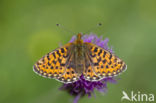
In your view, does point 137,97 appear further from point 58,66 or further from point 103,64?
point 58,66

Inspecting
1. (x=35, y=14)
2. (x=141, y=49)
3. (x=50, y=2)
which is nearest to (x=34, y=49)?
(x=35, y=14)

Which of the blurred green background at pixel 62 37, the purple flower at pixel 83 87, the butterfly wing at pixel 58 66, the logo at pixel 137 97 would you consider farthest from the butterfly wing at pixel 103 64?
the logo at pixel 137 97

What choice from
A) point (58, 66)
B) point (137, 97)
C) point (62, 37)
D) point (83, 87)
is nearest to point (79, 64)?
point (58, 66)

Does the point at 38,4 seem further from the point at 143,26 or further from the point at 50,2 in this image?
the point at 143,26

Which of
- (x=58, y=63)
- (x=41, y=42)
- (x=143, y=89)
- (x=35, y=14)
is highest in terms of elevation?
(x=35, y=14)

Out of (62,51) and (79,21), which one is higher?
(79,21)

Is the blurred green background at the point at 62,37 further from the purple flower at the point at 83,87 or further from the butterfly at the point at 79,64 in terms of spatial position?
the butterfly at the point at 79,64
